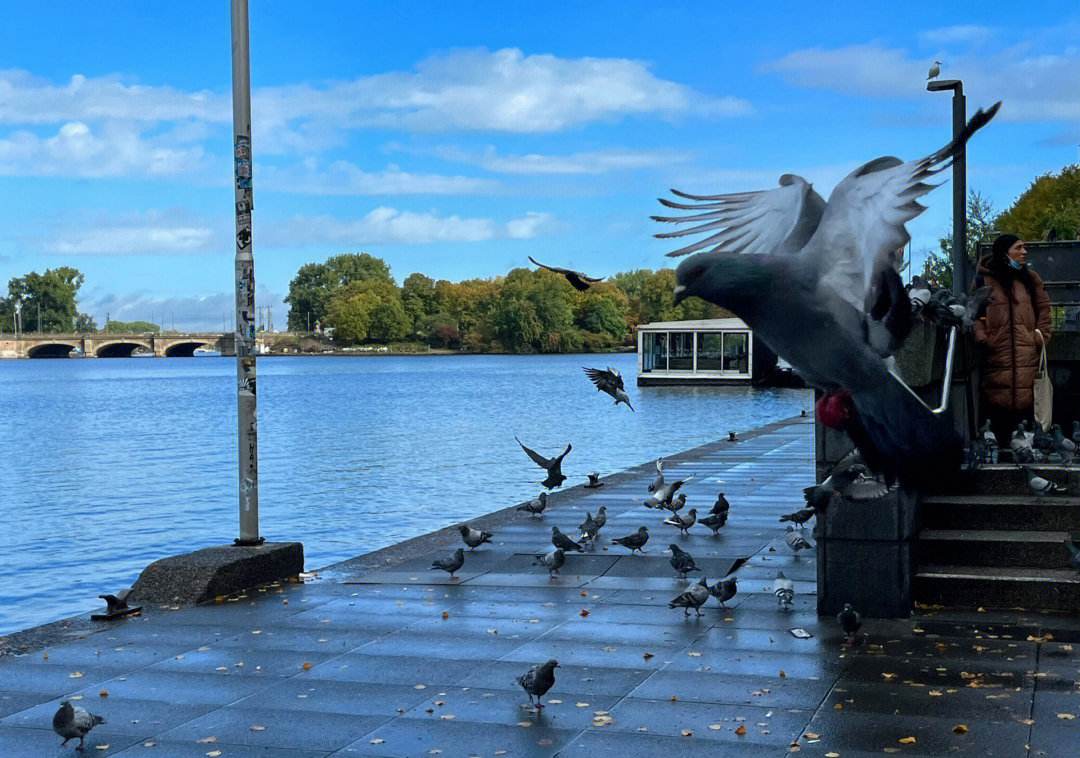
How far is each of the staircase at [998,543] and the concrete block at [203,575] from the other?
5744 mm

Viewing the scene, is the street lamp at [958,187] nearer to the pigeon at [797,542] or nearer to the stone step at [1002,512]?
the pigeon at [797,542]

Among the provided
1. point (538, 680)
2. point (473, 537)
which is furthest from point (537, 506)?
point (538, 680)

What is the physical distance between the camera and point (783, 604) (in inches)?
402

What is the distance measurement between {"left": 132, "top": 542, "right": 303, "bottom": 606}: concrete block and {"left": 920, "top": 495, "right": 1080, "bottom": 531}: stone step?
5861 millimetres

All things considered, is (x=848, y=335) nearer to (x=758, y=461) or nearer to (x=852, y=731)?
(x=852, y=731)

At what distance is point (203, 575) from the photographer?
11039 millimetres

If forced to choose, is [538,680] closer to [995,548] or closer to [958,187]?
[995,548]

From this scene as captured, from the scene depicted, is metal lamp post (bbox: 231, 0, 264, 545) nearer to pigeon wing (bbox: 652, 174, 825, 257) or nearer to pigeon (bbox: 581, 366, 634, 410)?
pigeon (bbox: 581, 366, 634, 410)

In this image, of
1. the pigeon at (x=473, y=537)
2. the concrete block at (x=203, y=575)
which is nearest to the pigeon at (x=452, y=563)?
the pigeon at (x=473, y=537)

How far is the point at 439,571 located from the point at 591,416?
47.1 metres

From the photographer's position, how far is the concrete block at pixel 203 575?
10953 millimetres

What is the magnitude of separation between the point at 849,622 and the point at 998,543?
198 centimetres

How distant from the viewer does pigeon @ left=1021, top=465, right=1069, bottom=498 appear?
10422mm

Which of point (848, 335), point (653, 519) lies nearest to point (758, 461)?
point (653, 519)
